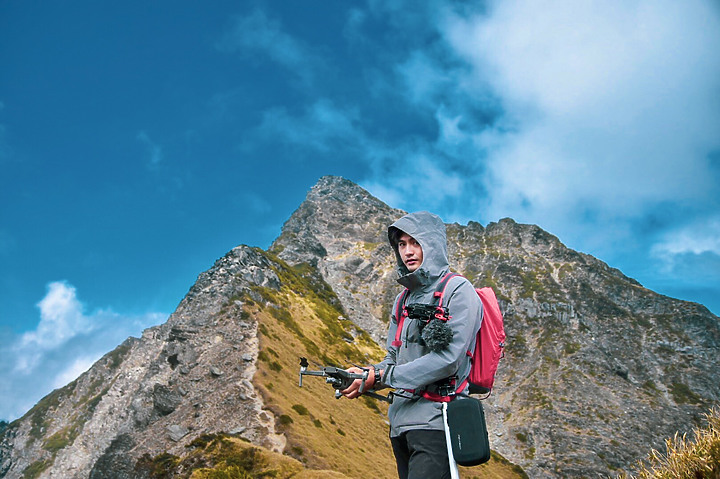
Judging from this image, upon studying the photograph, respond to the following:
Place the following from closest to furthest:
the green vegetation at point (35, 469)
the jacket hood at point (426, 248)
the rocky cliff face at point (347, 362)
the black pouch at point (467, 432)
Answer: the black pouch at point (467, 432) → the jacket hood at point (426, 248) → the rocky cliff face at point (347, 362) → the green vegetation at point (35, 469)

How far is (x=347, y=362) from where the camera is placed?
67875 mm

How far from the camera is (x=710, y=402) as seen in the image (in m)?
97.9

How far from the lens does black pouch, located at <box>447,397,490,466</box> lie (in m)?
3.80

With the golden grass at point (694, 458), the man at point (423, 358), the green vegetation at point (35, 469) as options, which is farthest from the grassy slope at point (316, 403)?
the green vegetation at point (35, 469)

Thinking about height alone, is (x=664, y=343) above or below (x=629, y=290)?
below

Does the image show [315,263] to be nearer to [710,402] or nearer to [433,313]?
[710,402]

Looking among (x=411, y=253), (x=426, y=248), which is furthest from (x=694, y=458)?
(x=411, y=253)

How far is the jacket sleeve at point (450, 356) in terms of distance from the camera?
4168 millimetres

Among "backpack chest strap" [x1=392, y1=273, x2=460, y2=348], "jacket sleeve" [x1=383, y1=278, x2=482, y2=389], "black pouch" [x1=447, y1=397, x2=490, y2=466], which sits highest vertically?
"backpack chest strap" [x1=392, y1=273, x2=460, y2=348]

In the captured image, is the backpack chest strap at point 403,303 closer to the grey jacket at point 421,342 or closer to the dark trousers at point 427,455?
the grey jacket at point 421,342

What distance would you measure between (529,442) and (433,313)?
100754 millimetres

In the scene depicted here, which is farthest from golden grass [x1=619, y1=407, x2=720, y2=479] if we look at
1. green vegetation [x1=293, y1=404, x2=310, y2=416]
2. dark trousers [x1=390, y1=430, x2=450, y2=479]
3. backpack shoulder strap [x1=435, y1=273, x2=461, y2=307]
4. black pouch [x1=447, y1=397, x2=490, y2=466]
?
green vegetation [x1=293, y1=404, x2=310, y2=416]

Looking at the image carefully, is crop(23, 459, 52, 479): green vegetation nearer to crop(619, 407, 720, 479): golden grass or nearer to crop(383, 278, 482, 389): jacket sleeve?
crop(383, 278, 482, 389): jacket sleeve

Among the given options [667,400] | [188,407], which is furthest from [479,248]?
[188,407]
